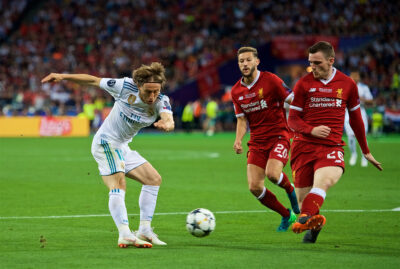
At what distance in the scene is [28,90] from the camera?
148 ft

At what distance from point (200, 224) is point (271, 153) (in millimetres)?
1563

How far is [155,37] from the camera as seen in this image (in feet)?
152

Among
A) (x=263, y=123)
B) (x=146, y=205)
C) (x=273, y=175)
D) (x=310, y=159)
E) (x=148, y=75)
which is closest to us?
(x=148, y=75)

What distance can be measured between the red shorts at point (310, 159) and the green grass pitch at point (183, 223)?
730mm

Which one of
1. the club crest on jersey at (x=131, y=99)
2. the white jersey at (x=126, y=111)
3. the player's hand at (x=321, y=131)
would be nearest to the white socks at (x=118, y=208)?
the white jersey at (x=126, y=111)

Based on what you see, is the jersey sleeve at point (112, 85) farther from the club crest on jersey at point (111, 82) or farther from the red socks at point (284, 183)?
the red socks at point (284, 183)

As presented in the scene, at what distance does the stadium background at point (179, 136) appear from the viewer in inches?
312

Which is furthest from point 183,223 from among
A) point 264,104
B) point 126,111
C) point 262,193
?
point 126,111

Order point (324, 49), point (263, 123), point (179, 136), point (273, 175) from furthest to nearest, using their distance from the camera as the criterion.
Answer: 1. point (179, 136)
2. point (263, 123)
3. point (273, 175)
4. point (324, 49)

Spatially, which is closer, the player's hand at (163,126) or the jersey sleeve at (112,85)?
the player's hand at (163,126)

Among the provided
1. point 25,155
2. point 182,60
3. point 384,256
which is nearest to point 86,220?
point 384,256

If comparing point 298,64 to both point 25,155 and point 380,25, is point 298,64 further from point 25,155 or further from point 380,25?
point 25,155

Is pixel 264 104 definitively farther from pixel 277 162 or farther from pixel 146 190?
pixel 146 190

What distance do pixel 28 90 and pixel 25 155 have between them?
2153cm
